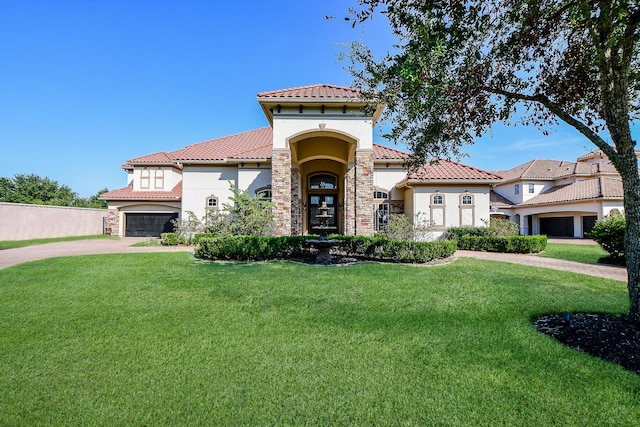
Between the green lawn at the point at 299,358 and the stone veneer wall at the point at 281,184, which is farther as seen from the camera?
the stone veneer wall at the point at 281,184

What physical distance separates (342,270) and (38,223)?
23.2 metres

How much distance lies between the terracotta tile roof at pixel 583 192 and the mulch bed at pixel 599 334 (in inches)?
922

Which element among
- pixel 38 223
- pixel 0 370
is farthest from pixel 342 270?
pixel 38 223

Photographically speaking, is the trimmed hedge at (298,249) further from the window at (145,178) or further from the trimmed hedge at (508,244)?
the window at (145,178)

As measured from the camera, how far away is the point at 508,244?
45.8ft

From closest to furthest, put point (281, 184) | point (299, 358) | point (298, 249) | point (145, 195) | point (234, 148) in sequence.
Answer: point (299, 358) → point (298, 249) → point (281, 184) → point (234, 148) → point (145, 195)

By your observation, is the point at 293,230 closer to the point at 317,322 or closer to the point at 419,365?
the point at 317,322

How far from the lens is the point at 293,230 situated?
1616 centimetres

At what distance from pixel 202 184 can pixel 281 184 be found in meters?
7.37

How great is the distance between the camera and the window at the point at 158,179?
889 inches

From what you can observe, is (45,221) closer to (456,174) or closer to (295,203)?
(295,203)

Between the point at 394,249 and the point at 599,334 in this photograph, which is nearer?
the point at 599,334

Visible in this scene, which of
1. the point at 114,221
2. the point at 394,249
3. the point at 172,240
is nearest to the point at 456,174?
the point at 394,249

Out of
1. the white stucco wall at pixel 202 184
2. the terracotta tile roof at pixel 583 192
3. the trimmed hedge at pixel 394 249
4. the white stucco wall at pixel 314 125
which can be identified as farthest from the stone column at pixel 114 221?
the terracotta tile roof at pixel 583 192
